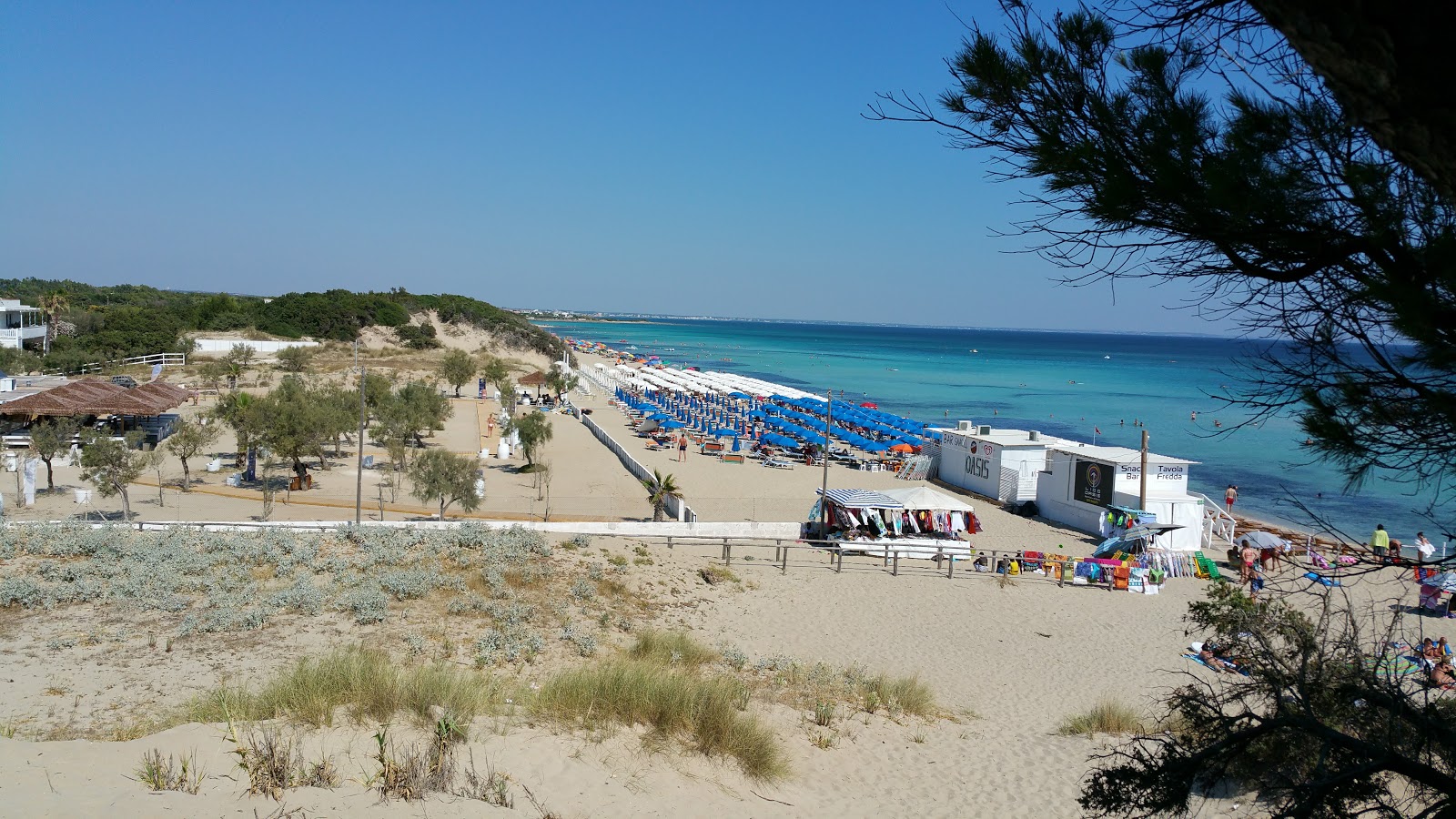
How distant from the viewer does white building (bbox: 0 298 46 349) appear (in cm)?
4488

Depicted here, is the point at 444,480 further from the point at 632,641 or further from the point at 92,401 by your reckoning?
the point at 92,401

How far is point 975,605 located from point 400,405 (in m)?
17.8

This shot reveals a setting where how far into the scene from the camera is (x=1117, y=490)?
20000 mm

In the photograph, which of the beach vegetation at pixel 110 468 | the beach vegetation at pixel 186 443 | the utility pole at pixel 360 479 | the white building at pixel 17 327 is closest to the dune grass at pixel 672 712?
the utility pole at pixel 360 479

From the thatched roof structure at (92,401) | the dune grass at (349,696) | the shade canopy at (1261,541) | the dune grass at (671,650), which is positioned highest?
the thatched roof structure at (92,401)

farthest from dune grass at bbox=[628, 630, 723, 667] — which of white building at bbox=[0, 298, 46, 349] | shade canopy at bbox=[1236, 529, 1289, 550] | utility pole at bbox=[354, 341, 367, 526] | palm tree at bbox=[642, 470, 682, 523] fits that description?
white building at bbox=[0, 298, 46, 349]

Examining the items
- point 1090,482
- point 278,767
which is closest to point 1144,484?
point 1090,482

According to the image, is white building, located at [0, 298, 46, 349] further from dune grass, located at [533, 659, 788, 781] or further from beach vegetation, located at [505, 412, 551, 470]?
dune grass, located at [533, 659, 788, 781]

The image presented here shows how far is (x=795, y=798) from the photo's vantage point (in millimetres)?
6508

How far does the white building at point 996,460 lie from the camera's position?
76.4ft

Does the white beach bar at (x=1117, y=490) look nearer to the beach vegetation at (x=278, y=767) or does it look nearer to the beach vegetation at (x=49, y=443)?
the beach vegetation at (x=278, y=767)

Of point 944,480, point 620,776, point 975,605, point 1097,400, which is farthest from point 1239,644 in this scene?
point 1097,400

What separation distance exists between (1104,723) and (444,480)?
1236 cm

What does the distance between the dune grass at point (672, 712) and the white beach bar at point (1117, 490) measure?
14.4 m
